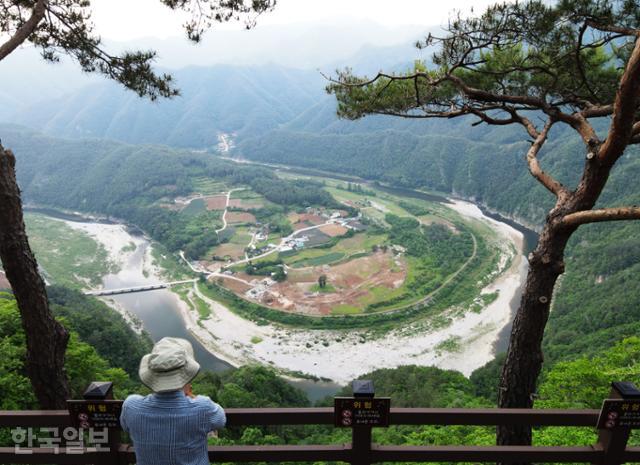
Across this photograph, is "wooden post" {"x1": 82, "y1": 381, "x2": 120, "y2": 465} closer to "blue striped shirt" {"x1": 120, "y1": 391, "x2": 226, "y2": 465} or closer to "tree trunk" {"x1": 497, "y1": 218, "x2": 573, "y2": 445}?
"blue striped shirt" {"x1": 120, "y1": 391, "x2": 226, "y2": 465}

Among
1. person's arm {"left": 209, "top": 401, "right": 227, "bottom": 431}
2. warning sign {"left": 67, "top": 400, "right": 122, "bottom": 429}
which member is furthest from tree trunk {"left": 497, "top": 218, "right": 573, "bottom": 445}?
warning sign {"left": 67, "top": 400, "right": 122, "bottom": 429}

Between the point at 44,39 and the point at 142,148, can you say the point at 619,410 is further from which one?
the point at 142,148

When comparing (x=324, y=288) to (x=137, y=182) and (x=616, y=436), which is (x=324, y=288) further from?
(x=137, y=182)

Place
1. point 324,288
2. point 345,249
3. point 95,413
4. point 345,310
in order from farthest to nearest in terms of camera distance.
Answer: point 345,249, point 324,288, point 345,310, point 95,413

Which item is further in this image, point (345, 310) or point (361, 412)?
point (345, 310)

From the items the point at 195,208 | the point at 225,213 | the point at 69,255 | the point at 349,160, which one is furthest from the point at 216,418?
the point at 349,160

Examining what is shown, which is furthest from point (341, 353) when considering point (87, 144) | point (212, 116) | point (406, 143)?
point (212, 116)

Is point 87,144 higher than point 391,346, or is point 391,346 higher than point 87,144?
point 87,144
